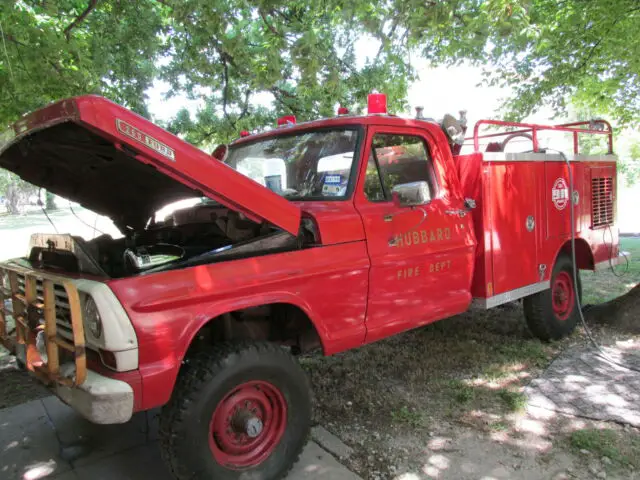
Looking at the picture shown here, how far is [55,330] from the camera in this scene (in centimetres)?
231

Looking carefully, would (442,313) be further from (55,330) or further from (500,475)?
(55,330)

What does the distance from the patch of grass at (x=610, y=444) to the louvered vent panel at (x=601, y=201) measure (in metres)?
2.82

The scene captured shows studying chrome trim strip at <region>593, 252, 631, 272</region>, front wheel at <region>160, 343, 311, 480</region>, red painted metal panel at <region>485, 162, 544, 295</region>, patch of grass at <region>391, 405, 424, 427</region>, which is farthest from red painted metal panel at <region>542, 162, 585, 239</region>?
front wheel at <region>160, 343, 311, 480</region>

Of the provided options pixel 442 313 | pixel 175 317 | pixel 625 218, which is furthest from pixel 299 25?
pixel 625 218

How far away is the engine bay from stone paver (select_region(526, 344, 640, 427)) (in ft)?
7.62

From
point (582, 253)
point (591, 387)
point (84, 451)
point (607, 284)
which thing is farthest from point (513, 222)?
point (607, 284)

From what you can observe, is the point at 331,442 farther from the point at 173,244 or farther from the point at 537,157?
the point at 537,157

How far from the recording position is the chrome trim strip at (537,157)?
3973 millimetres

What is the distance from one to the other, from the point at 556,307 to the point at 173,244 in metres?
4.02

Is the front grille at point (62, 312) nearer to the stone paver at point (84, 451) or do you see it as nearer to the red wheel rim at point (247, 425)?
the red wheel rim at point (247, 425)

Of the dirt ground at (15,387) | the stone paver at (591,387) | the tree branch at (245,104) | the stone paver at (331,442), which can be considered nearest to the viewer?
the stone paver at (331,442)

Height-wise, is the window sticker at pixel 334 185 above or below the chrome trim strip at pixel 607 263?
above

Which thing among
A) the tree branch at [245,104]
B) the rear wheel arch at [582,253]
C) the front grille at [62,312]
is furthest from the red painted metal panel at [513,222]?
the tree branch at [245,104]

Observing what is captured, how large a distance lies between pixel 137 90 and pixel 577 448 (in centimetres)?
743
